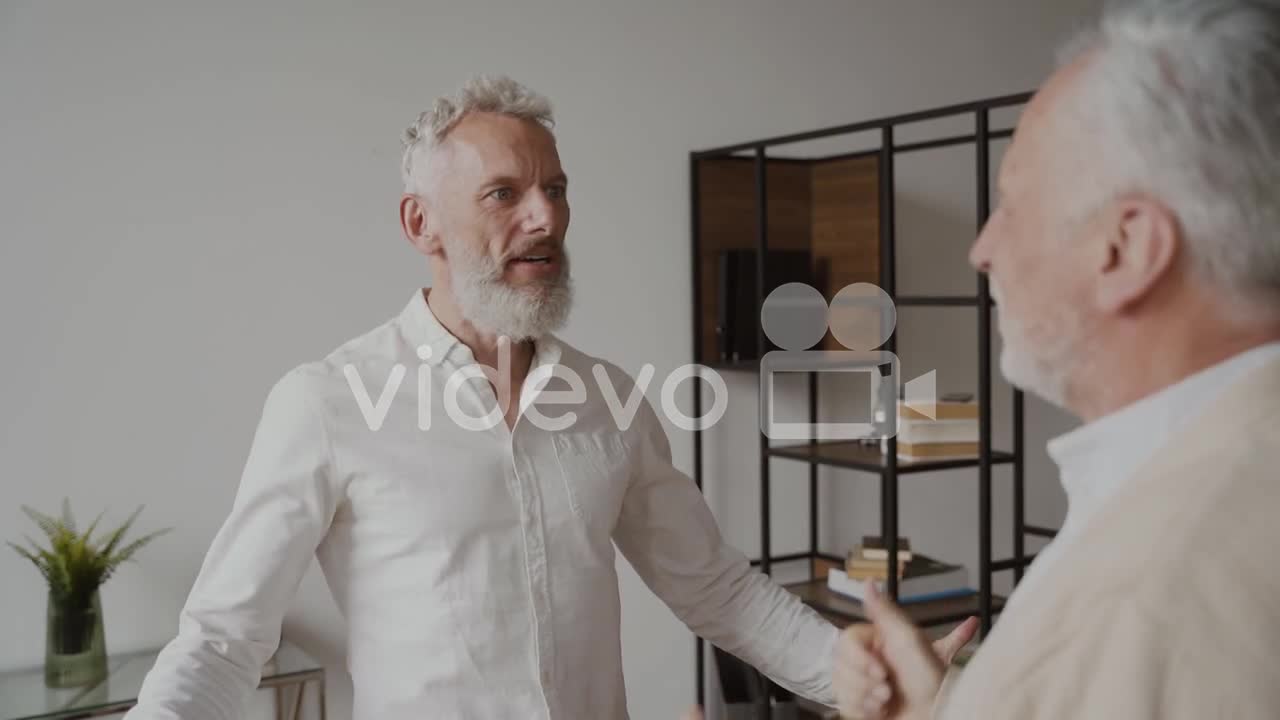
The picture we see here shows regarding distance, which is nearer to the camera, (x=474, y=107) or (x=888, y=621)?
(x=888, y=621)

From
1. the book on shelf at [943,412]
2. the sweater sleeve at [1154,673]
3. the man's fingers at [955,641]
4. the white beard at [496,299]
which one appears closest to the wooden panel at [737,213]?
the book on shelf at [943,412]

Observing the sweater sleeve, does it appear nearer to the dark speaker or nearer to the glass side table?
the glass side table

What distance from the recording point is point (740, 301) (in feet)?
10.8

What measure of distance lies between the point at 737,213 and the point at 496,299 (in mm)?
1802

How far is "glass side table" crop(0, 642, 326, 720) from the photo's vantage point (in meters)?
2.18

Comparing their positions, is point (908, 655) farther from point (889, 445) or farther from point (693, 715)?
point (889, 445)

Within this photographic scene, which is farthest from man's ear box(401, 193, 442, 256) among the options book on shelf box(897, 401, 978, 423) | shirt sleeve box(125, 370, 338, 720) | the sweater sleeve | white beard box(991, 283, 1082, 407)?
book on shelf box(897, 401, 978, 423)

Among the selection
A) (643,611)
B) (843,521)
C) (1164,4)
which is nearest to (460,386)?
(1164,4)

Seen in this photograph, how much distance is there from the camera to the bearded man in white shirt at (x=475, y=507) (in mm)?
1599

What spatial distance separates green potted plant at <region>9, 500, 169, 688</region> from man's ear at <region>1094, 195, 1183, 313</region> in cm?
206

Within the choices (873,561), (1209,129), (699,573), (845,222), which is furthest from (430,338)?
(845,222)

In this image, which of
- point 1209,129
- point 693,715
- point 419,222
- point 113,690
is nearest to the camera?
point 1209,129

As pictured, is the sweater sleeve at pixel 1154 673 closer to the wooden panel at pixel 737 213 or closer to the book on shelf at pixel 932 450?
the book on shelf at pixel 932 450

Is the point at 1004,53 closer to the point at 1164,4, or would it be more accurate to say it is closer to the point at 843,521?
the point at 843,521
